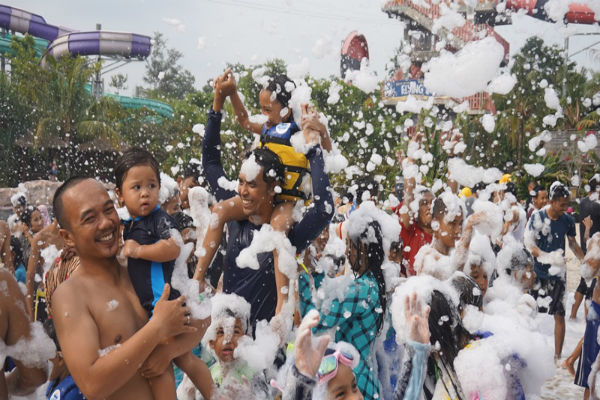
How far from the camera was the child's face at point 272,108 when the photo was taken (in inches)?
131

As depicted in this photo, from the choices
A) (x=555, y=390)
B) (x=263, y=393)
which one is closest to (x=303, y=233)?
(x=263, y=393)

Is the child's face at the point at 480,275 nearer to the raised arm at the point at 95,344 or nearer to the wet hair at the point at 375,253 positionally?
the wet hair at the point at 375,253

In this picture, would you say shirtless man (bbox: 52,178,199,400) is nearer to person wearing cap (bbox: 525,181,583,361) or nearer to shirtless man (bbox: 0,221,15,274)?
shirtless man (bbox: 0,221,15,274)

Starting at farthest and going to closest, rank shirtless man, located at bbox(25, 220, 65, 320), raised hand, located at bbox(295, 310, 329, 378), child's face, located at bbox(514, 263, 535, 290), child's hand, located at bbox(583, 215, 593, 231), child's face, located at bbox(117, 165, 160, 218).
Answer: child's hand, located at bbox(583, 215, 593, 231)
child's face, located at bbox(514, 263, 535, 290)
shirtless man, located at bbox(25, 220, 65, 320)
child's face, located at bbox(117, 165, 160, 218)
raised hand, located at bbox(295, 310, 329, 378)

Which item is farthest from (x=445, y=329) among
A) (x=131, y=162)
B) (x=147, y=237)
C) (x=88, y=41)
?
(x=88, y=41)

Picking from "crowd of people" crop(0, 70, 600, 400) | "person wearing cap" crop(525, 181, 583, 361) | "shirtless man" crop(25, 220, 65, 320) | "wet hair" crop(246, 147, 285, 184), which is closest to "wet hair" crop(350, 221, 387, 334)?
"crowd of people" crop(0, 70, 600, 400)

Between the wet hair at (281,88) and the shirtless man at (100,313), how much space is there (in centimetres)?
147

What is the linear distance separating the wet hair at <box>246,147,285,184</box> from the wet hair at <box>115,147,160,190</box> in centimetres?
53

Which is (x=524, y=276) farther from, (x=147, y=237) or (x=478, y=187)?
(x=147, y=237)

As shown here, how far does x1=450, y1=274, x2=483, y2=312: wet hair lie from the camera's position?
2967mm

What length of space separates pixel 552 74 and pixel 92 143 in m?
28.4

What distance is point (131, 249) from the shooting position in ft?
8.25

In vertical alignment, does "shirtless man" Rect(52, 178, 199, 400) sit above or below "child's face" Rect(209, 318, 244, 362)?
above

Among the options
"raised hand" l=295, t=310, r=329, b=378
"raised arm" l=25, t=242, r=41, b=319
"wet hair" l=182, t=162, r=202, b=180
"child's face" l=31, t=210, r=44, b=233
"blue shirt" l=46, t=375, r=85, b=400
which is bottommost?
"raised arm" l=25, t=242, r=41, b=319
